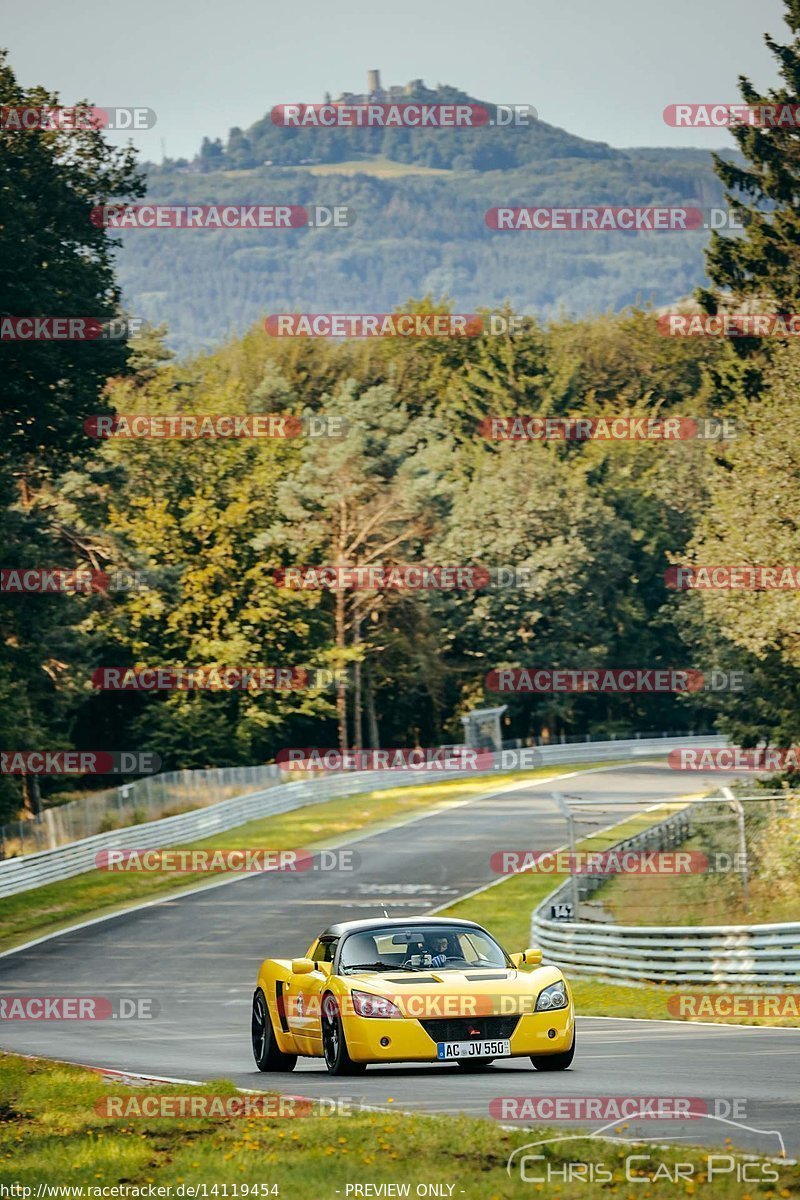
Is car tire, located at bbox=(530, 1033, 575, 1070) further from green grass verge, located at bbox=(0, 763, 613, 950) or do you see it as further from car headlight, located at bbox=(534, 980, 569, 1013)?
green grass verge, located at bbox=(0, 763, 613, 950)

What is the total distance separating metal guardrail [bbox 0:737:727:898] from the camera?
139 feet

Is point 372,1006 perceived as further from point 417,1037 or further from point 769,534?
point 769,534

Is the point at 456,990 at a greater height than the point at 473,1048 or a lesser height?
greater

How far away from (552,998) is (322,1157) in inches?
153

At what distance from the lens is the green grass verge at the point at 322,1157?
8711mm

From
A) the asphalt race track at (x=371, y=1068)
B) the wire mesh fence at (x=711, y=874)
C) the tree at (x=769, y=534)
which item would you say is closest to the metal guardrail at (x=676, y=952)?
the wire mesh fence at (x=711, y=874)

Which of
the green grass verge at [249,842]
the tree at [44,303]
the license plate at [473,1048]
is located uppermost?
the tree at [44,303]

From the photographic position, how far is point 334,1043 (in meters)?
13.7

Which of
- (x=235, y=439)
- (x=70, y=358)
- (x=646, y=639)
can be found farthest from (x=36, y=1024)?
(x=646, y=639)

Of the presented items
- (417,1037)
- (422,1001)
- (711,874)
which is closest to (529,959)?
(422,1001)

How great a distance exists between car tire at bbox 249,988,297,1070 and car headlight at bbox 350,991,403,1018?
208 centimetres

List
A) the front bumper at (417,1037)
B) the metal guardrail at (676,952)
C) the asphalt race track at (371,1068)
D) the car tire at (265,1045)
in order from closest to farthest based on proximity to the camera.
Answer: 1. the asphalt race track at (371,1068)
2. the front bumper at (417,1037)
3. the car tire at (265,1045)
4. the metal guardrail at (676,952)

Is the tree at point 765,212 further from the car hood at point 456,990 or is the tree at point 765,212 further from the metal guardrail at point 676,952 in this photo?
the car hood at point 456,990

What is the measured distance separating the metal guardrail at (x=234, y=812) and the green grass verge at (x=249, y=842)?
292 millimetres
